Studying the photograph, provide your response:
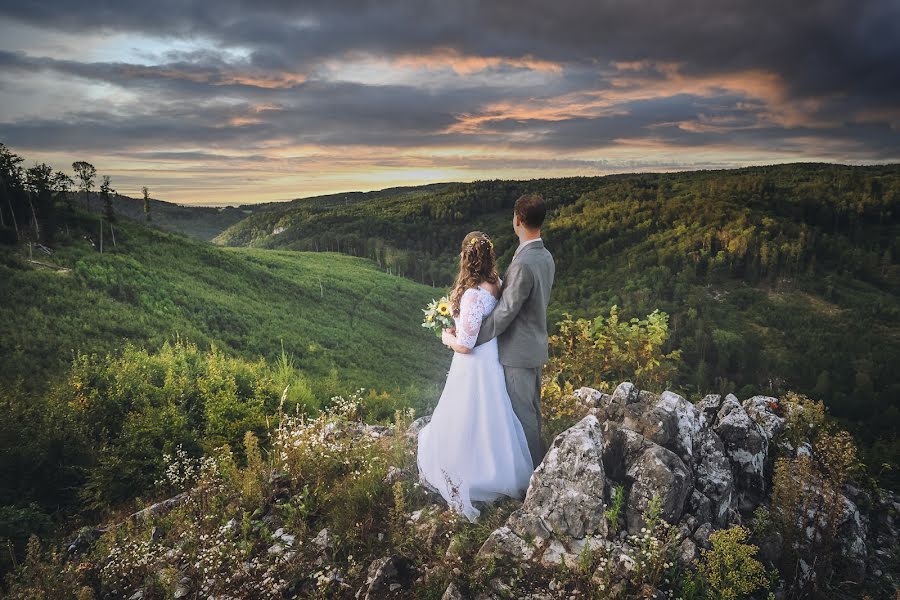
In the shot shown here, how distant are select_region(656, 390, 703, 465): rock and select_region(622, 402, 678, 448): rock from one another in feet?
0.18

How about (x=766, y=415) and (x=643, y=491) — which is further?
(x=766, y=415)

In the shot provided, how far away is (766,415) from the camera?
5.98 metres

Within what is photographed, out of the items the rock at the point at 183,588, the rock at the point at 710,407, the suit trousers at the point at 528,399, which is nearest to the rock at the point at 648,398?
the rock at the point at 710,407

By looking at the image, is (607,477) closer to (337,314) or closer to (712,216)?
(337,314)

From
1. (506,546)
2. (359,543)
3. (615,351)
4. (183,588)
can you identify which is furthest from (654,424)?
(183,588)

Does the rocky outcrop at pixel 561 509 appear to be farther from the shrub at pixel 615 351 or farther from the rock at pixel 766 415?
the shrub at pixel 615 351

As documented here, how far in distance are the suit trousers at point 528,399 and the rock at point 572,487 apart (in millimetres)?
592

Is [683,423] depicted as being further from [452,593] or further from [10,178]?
[10,178]

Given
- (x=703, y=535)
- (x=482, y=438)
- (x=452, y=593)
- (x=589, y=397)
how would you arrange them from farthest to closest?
(x=589, y=397), (x=482, y=438), (x=703, y=535), (x=452, y=593)

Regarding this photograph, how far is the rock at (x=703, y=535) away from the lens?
12.9 ft

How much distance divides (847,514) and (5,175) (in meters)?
40.3

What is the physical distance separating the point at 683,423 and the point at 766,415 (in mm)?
2104

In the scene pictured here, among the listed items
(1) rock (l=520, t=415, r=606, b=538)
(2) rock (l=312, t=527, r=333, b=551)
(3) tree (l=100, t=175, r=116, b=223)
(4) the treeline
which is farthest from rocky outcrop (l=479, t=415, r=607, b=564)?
(3) tree (l=100, t=175, r=116, b=223)

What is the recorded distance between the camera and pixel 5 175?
1097 inches
